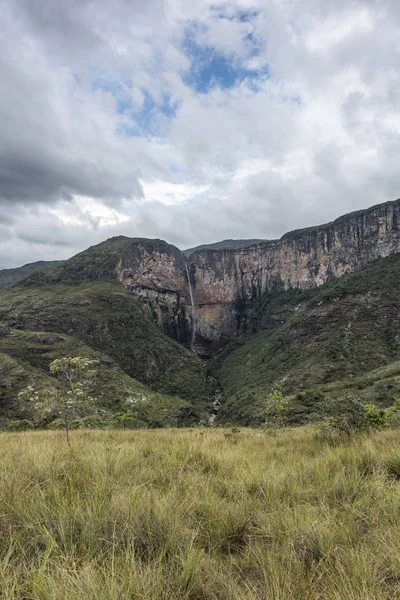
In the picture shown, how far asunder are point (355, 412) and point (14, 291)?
139210 millimetres

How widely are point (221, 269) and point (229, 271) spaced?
15.4ft

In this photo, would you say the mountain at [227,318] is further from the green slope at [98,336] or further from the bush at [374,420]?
the bush at [374,420]

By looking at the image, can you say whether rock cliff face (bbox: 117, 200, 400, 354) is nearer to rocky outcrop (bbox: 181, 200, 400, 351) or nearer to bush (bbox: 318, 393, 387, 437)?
rocky outcrop (bbox: 181, 200, 400, 351)

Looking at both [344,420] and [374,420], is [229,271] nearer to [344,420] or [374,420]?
[374,420]

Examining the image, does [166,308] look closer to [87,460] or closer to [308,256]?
[308,256]

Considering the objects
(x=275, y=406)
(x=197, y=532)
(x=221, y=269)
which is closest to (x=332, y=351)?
(x=275, y=406)

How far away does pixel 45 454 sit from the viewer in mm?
4328

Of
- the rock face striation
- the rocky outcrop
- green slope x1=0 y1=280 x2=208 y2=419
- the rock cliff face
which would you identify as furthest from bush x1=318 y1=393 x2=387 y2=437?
the rock cliff face

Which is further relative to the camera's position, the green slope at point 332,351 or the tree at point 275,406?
the green slope at point 332,351

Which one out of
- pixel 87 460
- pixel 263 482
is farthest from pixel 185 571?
pixel 87 460

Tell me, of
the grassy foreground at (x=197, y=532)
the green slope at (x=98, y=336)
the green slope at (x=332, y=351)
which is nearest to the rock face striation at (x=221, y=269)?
the green slope at (x=332, y=351)

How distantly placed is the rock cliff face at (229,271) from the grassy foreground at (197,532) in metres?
128

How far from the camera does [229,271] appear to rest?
170875 millimetres

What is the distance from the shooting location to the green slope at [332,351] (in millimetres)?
63688
